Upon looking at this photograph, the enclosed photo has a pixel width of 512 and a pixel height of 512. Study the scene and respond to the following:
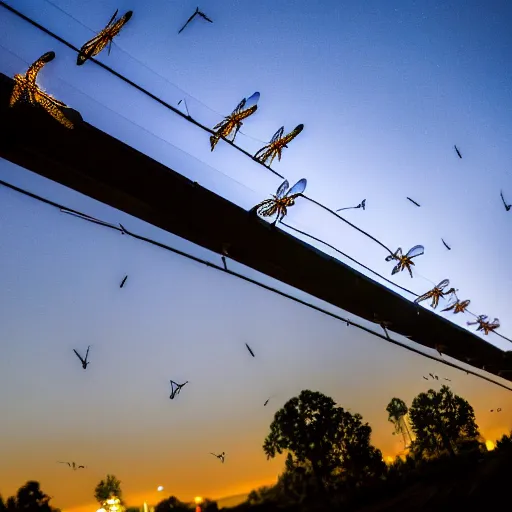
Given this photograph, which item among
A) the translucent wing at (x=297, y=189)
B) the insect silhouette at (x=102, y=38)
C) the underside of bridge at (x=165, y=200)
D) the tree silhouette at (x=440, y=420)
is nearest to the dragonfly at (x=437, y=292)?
the underside of bridge at (x=165, y=200)

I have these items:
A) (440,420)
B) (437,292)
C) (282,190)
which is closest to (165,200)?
(282,190)

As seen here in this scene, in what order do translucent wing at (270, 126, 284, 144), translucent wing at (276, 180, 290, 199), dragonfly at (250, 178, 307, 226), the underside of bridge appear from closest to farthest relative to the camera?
the underside of bridge < dragonfly at (250, 178, 307, 226) < translucent wing at (276, 180, 290, 199) < translucent wing at (270, 126, 284, 144)

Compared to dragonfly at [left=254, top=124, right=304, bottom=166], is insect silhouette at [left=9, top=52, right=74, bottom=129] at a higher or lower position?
lower

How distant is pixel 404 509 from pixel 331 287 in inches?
76.6

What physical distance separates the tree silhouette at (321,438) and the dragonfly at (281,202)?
19.9 metres

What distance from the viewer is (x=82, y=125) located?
1.66 meters

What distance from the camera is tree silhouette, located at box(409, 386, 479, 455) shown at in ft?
85.0

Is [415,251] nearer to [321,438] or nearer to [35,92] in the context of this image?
[35,92]

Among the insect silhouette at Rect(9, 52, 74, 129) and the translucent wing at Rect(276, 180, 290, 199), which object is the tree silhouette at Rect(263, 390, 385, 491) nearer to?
the translucent wing at Rect(276, 180, 290, 199)

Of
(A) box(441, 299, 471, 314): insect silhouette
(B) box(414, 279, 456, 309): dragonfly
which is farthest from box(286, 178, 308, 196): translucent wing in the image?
(A) box(441, 299, 471, 314): insect silhouette

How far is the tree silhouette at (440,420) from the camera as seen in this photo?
2592cm

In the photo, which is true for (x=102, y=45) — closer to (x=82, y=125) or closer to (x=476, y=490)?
(x=82, y=125)

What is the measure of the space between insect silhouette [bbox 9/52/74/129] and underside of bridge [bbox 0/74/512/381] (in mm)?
39

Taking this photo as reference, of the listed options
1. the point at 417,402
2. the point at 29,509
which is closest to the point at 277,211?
the point at 29,509
